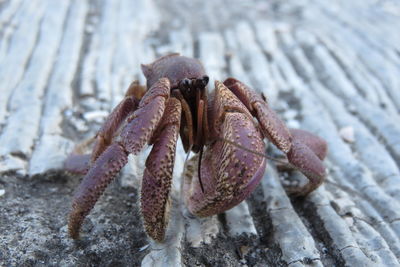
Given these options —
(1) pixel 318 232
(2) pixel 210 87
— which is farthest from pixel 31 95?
(1) pixel 318 232

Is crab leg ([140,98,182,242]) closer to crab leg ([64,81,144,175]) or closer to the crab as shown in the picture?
the crab

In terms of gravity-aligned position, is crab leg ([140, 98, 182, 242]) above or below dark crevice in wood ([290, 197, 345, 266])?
above

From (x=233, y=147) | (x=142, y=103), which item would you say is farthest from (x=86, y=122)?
(x=233, y=147)

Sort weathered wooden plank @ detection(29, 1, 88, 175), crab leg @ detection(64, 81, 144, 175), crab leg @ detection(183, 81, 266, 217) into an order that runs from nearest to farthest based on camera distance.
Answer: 1. crab leg @ detection(183, 81, 266, 217)
2. crab leg @ detection(64, 81, 144, 175)
3. weathered wooden plank @ detection(29, 1, 88, 175)

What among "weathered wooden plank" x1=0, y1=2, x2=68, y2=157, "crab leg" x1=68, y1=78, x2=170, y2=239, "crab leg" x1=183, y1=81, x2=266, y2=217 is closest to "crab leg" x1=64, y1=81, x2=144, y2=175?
"crab leg" x1=68, y1=78, x2=170, y2=239

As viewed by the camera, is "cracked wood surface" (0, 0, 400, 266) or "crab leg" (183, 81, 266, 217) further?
"cracked wood surface" (0, 0, 400, 266)

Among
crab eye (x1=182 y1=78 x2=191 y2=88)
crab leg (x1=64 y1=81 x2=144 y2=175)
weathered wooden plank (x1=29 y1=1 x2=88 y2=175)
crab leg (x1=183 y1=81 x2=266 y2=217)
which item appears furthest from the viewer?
weathered wooden plank (x1=29 y1=1 x2=88 y2=175)
